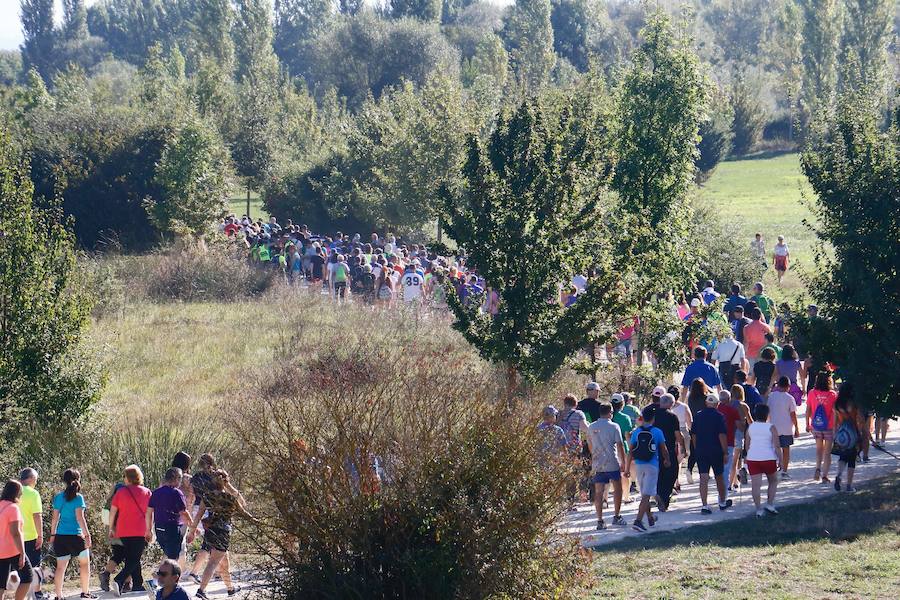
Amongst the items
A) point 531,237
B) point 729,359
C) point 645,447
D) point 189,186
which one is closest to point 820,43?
point 189,186

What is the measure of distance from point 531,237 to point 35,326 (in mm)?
6843

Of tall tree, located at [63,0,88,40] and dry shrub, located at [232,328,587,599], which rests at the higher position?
tall tree, located at [63,0,88,40]

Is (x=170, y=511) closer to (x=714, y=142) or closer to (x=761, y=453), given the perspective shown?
(x=761, y=453)

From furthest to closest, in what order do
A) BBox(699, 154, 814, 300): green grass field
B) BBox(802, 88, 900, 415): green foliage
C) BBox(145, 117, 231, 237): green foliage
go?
1. BBox(699, 154, 814, 300): green grass field
2. BBox(145, 117, 231, 237): green foliage
3. BBox(802, 88, 900, 415): green foliage

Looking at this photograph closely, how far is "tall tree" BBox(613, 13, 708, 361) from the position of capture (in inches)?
751

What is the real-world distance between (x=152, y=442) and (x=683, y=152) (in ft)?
32.4

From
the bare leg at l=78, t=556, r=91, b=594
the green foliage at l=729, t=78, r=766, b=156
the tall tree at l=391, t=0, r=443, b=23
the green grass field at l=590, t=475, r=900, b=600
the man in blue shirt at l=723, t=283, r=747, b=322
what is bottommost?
the green grass field at l=590, t=475, r=900, b=600

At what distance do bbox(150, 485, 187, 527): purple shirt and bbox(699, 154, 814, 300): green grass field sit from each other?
22054 mm

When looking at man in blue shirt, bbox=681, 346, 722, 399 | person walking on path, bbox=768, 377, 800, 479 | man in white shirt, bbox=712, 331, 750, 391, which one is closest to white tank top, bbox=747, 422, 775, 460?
person walking on path, bbox=768, 377, 800, 479

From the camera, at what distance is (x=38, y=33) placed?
11856 centimetres

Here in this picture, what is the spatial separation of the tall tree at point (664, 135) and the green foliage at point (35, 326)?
344 inches

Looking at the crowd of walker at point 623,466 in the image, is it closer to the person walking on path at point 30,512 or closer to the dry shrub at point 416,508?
the person walking on path at point 30,512

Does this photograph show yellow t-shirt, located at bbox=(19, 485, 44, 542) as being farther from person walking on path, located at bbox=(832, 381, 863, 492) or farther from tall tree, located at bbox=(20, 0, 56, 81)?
tall tree, located at bbox=(20, 0, 56, 81)

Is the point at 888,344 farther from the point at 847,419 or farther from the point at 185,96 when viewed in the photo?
the point at 185,96
